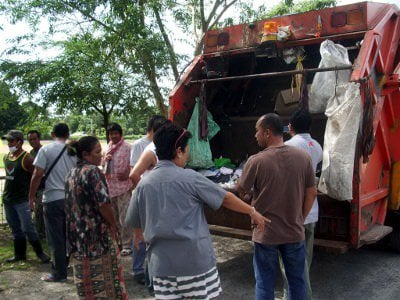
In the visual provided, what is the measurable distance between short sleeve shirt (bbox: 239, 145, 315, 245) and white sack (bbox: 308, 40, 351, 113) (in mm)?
1349

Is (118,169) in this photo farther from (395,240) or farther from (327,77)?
(395,240)

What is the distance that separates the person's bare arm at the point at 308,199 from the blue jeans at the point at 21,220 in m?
3.13

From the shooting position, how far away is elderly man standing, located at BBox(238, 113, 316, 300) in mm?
2783

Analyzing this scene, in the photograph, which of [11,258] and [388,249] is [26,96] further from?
[388,249]

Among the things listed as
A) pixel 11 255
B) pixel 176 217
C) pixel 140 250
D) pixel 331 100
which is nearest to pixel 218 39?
pixel 331 100

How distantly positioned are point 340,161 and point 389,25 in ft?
5.62

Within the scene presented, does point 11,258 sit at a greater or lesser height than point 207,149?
lesser

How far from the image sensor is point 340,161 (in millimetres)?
3553

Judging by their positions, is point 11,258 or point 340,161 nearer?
point 340,161

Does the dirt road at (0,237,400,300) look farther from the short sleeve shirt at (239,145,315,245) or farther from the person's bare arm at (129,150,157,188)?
the short sleeve shirt at (239,145,315,245)

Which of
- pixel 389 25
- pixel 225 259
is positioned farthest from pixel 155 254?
pixel 389 25

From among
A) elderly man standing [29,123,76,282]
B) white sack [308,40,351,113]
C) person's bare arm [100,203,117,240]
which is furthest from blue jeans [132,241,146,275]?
white sack [308,40,351,113]

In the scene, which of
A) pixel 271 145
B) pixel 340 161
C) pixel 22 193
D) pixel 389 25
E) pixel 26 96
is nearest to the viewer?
pixel 271 145

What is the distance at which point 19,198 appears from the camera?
15.8 ft
